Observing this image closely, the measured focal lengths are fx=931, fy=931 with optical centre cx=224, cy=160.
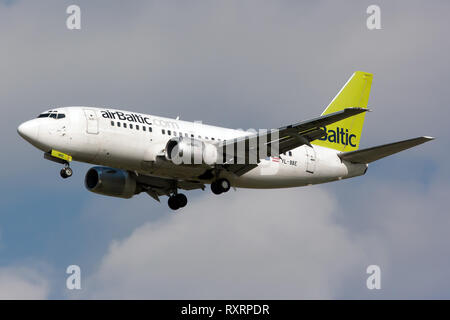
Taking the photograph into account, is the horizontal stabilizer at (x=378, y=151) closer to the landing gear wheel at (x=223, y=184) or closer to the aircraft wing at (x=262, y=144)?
the aircraft wing at (x=262, y=144)

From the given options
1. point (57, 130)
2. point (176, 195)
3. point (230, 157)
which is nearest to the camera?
point (57, 130)

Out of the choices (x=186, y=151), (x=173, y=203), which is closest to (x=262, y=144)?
(x=186, y=151)

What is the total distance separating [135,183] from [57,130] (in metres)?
8.15

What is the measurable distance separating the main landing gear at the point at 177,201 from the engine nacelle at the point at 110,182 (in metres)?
2.59

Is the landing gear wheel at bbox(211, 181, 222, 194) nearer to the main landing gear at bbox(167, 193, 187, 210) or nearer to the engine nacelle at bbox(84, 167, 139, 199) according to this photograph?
the main landing gear at bbox(167, 193, 187, 210)

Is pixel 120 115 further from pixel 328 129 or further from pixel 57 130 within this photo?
pixel 328 129

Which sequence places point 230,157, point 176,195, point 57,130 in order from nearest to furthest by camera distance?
point 57,130, point 230,157, point 176,195

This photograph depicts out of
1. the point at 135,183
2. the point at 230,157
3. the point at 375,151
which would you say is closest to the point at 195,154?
the point at 230,157

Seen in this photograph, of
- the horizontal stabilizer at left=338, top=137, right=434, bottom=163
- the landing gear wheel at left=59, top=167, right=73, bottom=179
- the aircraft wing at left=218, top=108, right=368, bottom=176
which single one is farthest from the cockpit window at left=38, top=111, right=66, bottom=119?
the horizontal stabilizer at left=338, top=137, right=434, bottom=163

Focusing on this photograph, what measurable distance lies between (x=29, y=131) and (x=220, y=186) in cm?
1159

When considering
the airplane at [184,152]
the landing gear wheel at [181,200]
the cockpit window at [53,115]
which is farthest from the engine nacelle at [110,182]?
the cockpit window at [53,115]

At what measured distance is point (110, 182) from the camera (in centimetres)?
5594

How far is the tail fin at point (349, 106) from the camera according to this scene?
2414 inches

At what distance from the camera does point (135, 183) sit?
56.7m
